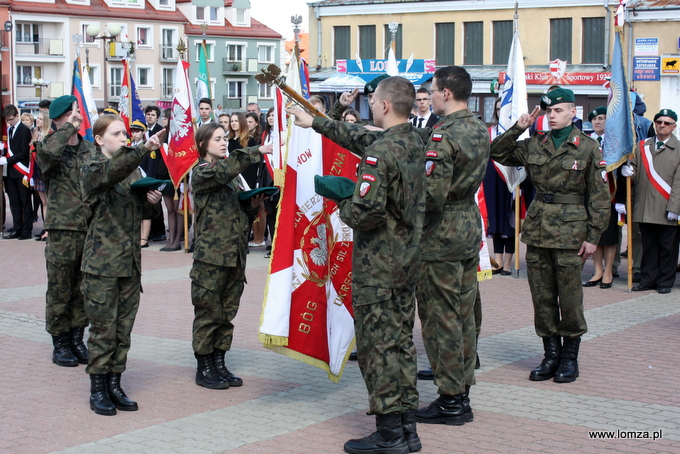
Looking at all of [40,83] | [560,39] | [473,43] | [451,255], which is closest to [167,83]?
[40,83]

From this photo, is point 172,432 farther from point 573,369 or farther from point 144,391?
point 573,369

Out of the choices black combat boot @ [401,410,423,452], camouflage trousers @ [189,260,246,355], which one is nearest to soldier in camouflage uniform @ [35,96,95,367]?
camouflage trousers @ [189,260,246,355]

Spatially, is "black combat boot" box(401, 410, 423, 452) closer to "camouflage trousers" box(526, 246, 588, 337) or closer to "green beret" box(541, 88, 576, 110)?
"camouflage trousers" box(526, 246, 588, 337)

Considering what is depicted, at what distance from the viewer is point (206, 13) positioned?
74.1 m

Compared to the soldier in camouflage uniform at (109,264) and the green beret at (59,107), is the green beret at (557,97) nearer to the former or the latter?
the soldier in camouflage uniform at (109,264)

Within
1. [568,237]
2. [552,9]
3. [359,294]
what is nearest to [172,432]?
[359,294]

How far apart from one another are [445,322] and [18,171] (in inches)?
501

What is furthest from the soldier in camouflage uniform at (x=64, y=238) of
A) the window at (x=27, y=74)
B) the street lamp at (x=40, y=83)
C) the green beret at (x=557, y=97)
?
the window at (x=27, y=74)

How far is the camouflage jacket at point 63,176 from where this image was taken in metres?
7.47

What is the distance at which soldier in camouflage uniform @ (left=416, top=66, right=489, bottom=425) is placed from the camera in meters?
5.77

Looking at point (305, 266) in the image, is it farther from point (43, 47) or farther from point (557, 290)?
point (43, 47)

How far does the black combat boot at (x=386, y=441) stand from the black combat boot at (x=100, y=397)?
1874 millimetres

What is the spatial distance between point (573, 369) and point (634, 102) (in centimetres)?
632

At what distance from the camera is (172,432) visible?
5.61 m
